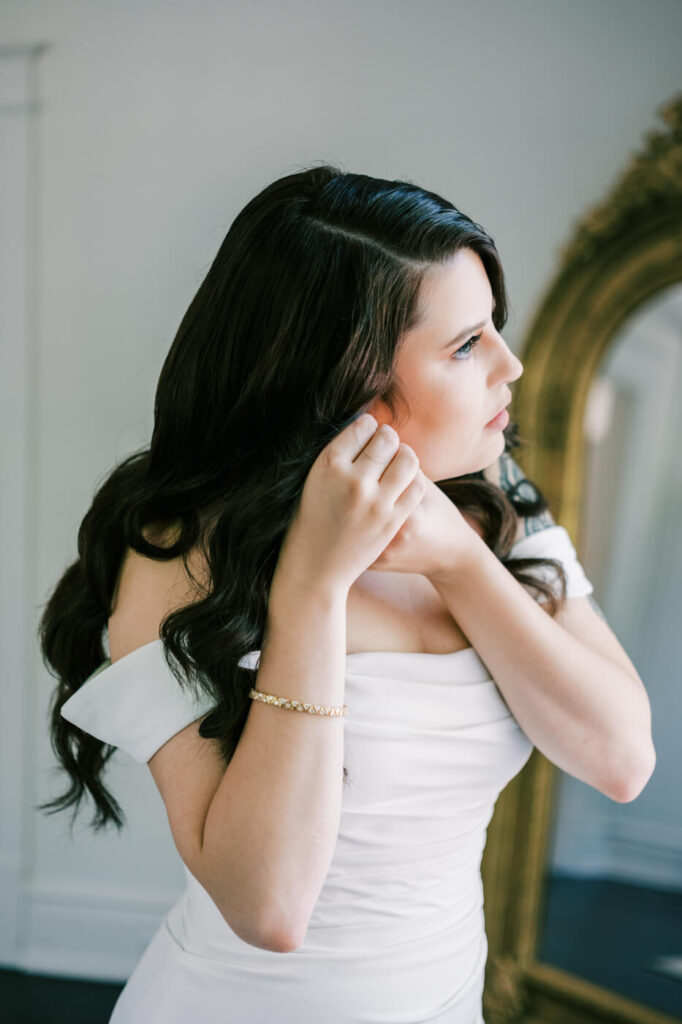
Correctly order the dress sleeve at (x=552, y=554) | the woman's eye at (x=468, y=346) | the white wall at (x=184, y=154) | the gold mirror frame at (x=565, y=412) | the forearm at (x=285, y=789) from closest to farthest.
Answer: the forearm at (x=285, y=789) → the woman's eye at (x=468, y=346) → the dress sleeve at (x=552, y=554) → the gold mirror frame at (x=565, y=412) → the white wall at (x=184, y=154)

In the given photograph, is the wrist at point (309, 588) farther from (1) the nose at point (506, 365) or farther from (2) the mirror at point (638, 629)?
(2) the mirror at point (638, 629)

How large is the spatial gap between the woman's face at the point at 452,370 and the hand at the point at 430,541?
52 millimetres

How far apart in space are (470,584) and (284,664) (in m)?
0.24

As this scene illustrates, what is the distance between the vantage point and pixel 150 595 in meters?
0.89

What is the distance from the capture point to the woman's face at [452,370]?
86cm

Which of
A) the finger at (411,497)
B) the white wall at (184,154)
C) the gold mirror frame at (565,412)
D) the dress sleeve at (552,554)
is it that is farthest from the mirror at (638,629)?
the finger at (411,497)

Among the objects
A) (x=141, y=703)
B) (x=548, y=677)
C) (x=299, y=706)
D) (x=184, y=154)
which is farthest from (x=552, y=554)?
(x=184, y=154)

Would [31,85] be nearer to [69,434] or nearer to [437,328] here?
[69,434]

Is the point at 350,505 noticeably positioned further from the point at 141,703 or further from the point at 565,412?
the point at 565,412

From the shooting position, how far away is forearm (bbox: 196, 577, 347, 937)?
29.9 inches

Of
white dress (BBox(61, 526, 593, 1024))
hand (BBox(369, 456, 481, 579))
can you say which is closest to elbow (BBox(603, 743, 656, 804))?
white dress (BBox(61, 526, 593, 1024))

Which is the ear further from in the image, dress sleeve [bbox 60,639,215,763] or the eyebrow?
dress sleeve [bbox 60,639,215,763]

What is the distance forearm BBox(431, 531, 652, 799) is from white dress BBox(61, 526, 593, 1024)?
0.19 feet

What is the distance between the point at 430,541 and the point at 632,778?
382 mm
